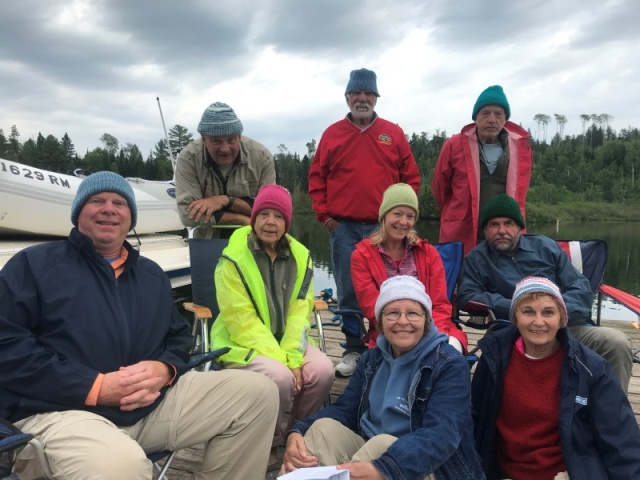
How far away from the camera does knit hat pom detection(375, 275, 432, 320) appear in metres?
2.03

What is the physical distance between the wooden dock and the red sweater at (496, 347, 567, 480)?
1140mm

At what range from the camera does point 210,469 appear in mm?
2021

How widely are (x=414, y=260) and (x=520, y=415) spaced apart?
1173 mm

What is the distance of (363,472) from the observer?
166 centimetres

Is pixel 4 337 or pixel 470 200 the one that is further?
pixel 470 200

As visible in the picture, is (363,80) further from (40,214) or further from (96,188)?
(40,214)

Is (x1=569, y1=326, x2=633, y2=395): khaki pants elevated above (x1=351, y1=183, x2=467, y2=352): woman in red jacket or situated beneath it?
situated beneath

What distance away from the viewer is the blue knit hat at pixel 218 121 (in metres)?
3.13

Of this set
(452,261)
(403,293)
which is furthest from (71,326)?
(452,261)

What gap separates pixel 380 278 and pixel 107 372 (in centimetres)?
158

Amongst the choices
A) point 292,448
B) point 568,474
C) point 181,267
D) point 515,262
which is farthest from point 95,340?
point 181,267

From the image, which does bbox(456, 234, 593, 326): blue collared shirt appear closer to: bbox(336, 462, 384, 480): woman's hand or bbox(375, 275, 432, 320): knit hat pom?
bbox(375, 275, 432, 320): knit hat pom

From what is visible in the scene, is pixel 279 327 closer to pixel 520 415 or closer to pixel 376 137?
pixel 520 415

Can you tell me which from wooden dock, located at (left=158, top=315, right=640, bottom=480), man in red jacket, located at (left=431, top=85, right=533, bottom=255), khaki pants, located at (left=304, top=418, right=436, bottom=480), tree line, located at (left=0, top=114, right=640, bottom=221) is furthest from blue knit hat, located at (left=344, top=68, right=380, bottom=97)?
tree line, located at (left=0, top=114, right=640, bottom=221)
